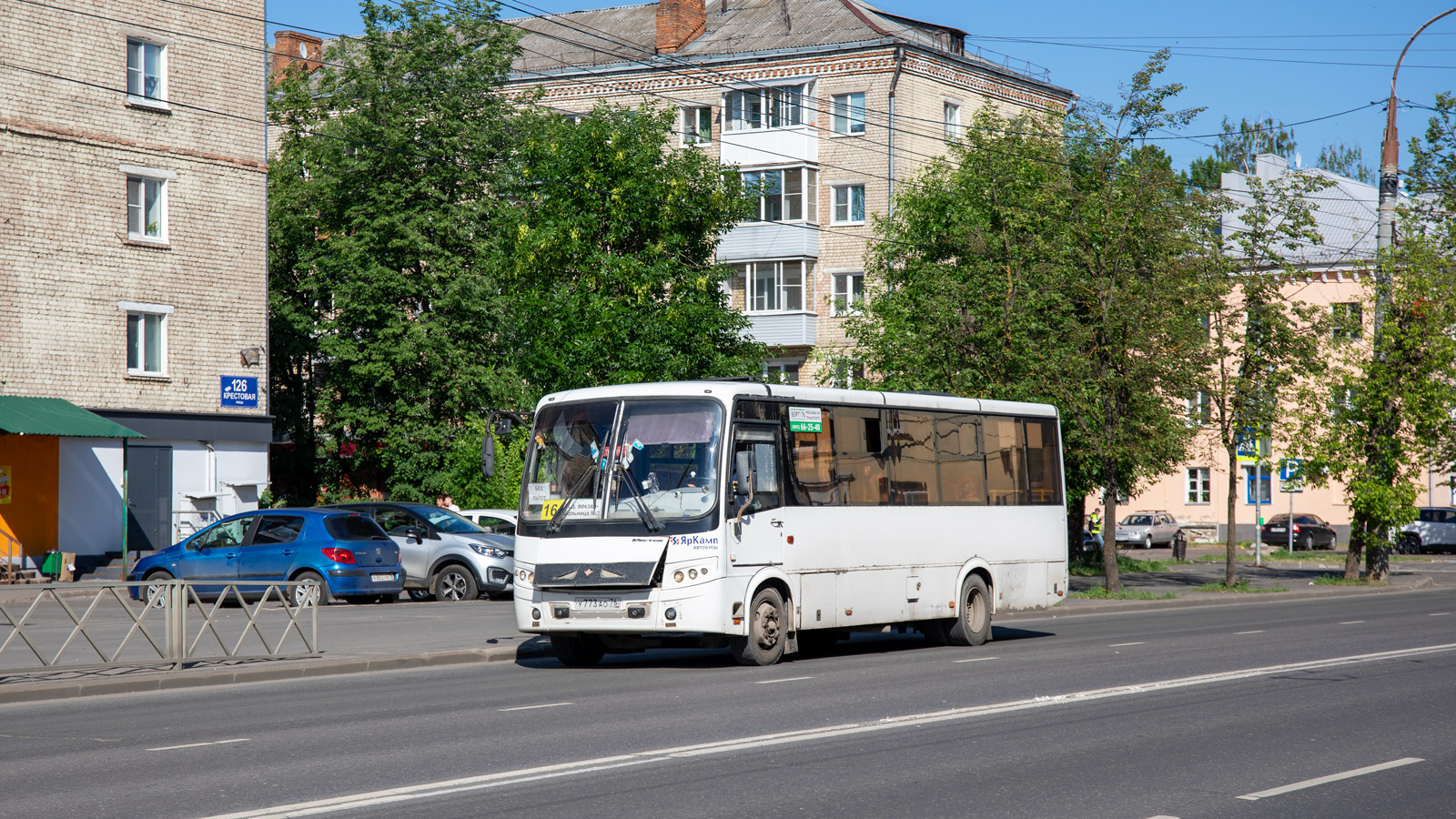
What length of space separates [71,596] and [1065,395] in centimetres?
1848

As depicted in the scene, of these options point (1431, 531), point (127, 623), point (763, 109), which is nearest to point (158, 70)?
point (127, 623)

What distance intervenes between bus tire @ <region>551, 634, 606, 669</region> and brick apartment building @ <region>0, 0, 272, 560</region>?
16.6 meters

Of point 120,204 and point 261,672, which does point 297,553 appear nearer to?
point 261,672

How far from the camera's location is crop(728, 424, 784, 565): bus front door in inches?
596

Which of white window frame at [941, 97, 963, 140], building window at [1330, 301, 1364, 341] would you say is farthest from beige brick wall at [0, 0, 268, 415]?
white window frame at [941, 97, 963, 140]

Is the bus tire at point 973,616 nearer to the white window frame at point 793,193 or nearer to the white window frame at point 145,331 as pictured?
the white window frame at point 145,331

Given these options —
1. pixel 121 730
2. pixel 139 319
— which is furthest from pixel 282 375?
pixel 121 730

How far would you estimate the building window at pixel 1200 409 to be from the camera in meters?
28.9

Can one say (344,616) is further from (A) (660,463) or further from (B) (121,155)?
(B) (121,155)

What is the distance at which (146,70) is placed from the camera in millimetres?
33625

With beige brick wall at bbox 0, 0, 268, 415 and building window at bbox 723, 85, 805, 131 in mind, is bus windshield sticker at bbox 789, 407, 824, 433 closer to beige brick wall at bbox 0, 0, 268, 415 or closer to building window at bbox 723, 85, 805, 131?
beige brick wall at bbox 0, 0, 268, 415

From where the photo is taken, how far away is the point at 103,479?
32.0 metres

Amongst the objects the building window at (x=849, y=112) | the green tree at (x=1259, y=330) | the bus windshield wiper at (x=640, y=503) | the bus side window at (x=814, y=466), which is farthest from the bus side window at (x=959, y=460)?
the building window at (x=849, y=112)

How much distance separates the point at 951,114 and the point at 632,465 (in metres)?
44.5
